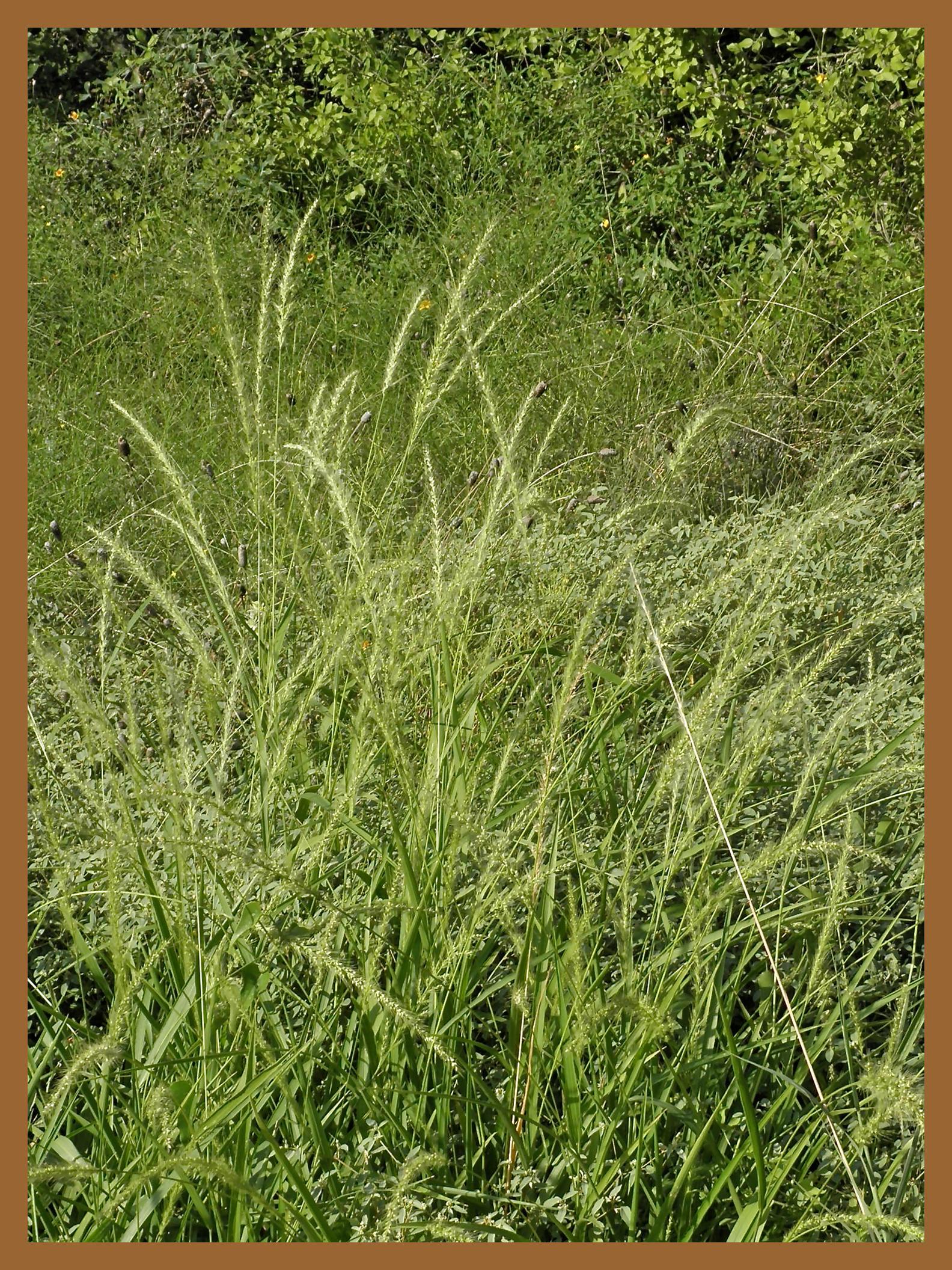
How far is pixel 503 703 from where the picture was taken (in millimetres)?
2254

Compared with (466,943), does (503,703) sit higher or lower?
lower

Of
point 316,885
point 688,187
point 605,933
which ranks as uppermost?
point 688,187

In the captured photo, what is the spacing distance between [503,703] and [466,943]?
98 cm

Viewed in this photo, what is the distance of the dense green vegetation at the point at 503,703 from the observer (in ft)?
4.40

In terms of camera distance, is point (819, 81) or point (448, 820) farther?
point (819, 81)

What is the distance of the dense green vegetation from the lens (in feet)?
4.40

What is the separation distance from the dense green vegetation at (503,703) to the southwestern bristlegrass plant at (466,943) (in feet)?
0.04

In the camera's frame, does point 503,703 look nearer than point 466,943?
No

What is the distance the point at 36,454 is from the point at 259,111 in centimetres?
321

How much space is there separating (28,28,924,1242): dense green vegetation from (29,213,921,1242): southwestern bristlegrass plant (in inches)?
0.5

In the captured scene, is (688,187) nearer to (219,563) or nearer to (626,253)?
(626,253)

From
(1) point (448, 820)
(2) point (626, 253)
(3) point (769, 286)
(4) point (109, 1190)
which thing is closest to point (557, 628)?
(1) point (448, 820)

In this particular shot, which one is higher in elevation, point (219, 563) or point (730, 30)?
point (730, 30)

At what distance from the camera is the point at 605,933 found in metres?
1.77
